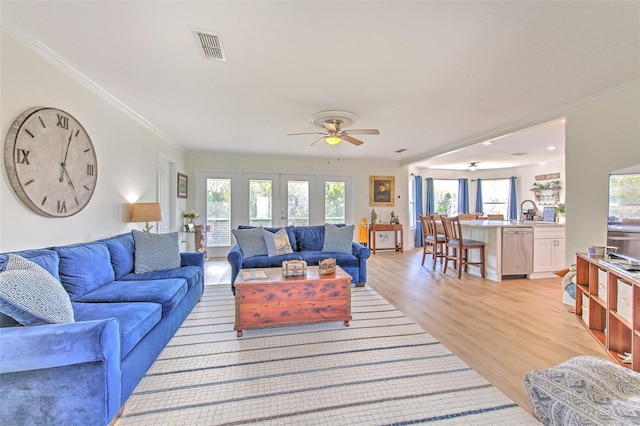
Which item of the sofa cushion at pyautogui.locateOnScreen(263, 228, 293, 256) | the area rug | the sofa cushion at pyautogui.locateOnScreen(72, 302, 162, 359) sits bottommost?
the area rug

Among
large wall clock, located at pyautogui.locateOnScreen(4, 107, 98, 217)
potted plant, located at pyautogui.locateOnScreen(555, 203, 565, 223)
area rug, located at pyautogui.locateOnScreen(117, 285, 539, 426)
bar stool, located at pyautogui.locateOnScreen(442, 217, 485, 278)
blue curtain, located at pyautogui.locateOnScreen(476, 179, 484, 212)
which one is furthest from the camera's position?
blue curtain, located at pyautogui.locateOnScreen(476, 179, 484, 212)

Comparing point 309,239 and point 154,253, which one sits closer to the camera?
point 154,253

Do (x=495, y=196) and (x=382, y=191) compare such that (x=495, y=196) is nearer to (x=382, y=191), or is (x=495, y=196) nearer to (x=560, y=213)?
(x=382, y=191)

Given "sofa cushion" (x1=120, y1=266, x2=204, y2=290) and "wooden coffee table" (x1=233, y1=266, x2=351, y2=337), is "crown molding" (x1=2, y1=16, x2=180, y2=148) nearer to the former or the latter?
"sofa cushion" (x1=120, y1=266, x2=204, y2=290)

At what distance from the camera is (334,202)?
722 cm

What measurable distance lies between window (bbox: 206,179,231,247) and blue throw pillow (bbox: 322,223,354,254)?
3.10 m

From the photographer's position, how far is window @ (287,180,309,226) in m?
Answer: 6.90

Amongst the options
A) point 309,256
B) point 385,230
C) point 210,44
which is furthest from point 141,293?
point 385,230

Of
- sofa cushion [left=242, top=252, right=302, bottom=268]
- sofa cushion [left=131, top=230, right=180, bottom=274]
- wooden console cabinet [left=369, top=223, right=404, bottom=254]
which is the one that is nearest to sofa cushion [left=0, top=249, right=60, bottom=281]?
sofa cushion [left=131, top=230, right=180, bottom=274]

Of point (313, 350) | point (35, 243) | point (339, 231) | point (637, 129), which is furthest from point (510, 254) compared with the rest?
point (35, 243)

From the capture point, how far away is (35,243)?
7.16 ft

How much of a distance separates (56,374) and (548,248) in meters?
6.04

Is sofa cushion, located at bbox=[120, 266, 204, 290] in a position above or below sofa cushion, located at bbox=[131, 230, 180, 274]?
below

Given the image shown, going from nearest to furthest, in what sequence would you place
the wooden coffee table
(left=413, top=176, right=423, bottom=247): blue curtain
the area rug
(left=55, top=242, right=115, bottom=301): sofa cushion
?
1. the area rug
2. (left=55, top=242, right=115, bottom=301): sofa cushion
3. the wooden coffee table
4. (left=413, top=176, right=423, bottom=247): blue curtain
